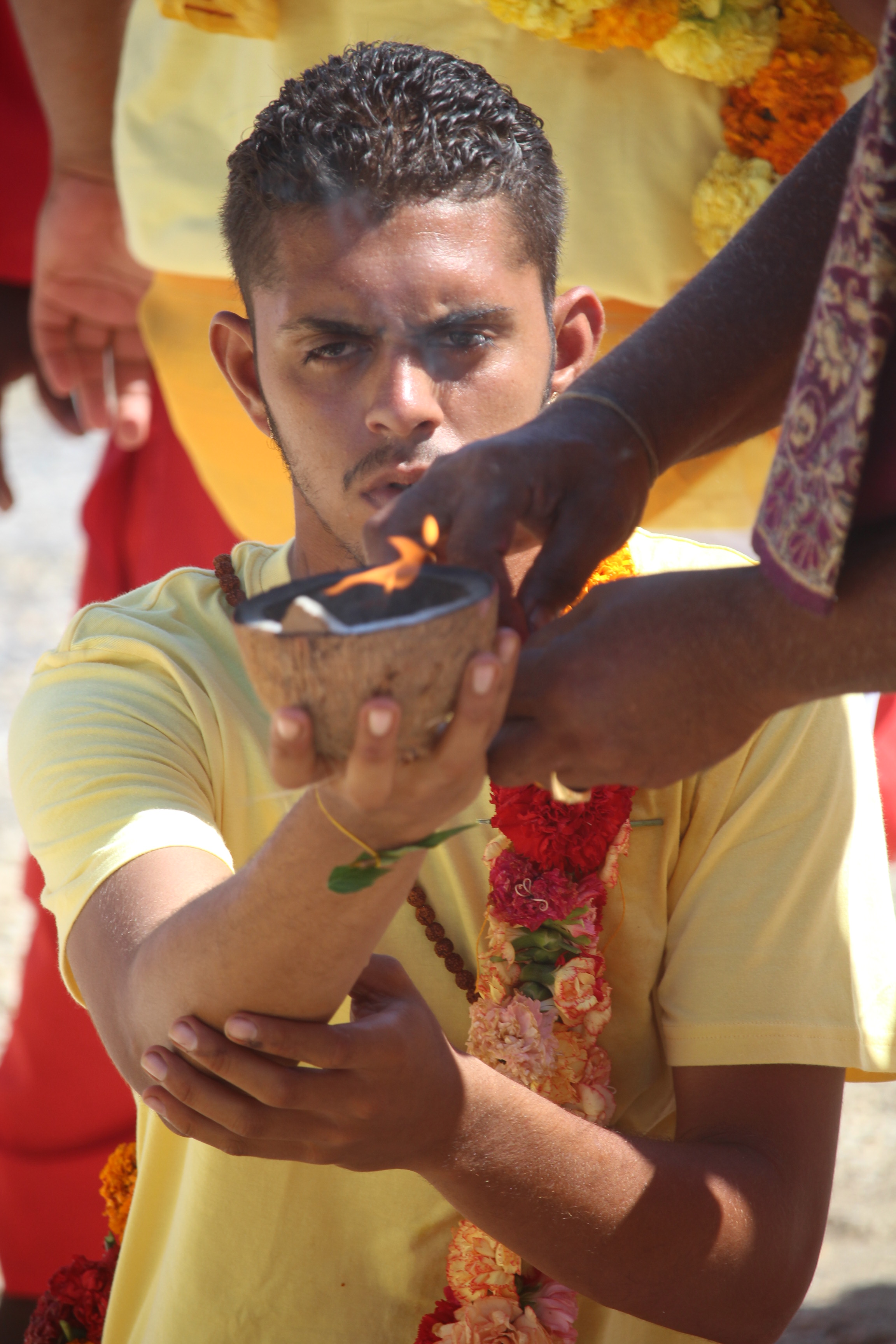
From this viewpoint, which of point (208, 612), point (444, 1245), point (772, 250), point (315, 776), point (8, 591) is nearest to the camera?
point (315, 776)

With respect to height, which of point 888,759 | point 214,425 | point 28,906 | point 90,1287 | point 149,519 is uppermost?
point 214,425

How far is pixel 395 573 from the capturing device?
121cm

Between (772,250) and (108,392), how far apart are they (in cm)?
255

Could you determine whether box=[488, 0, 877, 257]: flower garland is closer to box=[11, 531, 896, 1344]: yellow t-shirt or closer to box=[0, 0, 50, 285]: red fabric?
box=[11, 531, 896, 1344]: yellow t-shirt

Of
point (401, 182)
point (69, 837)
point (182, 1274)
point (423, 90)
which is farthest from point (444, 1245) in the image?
point (423, 90)

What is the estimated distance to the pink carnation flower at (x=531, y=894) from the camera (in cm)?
184

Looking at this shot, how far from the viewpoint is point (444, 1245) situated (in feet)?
6.14

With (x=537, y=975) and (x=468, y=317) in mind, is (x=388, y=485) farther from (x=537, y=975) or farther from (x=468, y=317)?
(x=537, y=975)

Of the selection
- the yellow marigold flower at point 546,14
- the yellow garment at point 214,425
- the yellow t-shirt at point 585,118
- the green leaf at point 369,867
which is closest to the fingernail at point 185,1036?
the green leaf at point 369,867

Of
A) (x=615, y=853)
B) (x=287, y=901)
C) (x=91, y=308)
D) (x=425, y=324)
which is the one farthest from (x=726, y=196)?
(x=287, y=901)

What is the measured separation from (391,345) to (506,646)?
89 cm

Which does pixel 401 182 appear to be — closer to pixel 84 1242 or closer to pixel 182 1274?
pixel 182 1274

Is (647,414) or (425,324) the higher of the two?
(647,414)

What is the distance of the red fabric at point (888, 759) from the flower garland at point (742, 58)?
945mm
